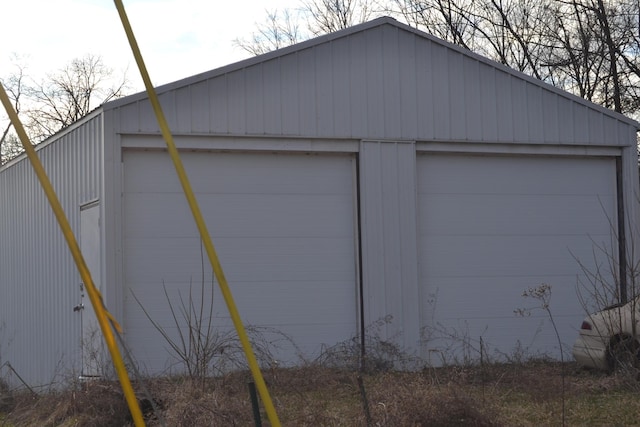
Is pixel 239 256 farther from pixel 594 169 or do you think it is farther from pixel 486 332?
pixel 594 169

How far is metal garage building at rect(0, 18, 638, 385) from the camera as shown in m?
12.4

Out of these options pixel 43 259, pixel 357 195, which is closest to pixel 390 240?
pixel 357 195

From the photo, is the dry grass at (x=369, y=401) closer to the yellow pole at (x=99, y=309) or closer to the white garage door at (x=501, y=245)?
the white garage door at (x=501, y=245)

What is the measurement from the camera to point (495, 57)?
30219 mm

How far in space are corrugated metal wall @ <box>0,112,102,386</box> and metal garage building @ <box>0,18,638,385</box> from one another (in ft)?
0.25

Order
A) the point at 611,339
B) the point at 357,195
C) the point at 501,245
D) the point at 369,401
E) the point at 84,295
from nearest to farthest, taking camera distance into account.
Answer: the point at 369,401 → the point at 611,339 → the point at 84,295 → the point at 357,195 → the point at 501,245

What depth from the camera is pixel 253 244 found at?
506 inches

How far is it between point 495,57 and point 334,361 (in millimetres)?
19841

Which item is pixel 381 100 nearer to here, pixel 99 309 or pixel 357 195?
pixel 357 195

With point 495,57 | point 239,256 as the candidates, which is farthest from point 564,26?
point 239,256

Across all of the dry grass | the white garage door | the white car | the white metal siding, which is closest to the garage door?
the white metal siding

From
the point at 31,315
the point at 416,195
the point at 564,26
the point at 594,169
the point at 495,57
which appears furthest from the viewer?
the point at 495,57

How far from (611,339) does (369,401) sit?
12.2 ft

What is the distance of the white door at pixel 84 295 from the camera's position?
11.8m
